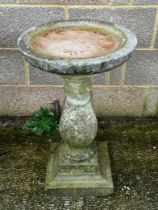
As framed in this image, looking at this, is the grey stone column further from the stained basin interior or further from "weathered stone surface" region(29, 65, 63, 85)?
"weathered stone surface" region(29, 65, 63, 85)

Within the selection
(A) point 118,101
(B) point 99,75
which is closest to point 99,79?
(B) point 99,75

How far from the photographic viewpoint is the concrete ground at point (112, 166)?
109 inches

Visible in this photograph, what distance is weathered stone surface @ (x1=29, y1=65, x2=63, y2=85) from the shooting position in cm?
341

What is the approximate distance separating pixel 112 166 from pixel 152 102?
A: 787mm

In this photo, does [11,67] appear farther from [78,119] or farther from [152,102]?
[152,102]

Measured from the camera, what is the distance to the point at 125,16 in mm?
3178

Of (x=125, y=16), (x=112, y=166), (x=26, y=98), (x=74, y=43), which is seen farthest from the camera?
(x=26, y=98)

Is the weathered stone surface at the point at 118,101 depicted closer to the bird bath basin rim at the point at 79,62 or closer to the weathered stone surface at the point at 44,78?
the weathered stone surface at the point at 44,78

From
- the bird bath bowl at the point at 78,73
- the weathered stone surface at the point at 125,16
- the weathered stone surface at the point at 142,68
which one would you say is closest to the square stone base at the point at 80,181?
the bird bath bowl at the point at 78,73

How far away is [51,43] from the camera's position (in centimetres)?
260

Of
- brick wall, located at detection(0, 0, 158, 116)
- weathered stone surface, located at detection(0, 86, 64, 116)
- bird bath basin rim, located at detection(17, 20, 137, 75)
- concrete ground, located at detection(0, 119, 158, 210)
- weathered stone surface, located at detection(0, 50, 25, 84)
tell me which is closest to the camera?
bird bath basin rim, located at detection(17, 20, 137, 75)

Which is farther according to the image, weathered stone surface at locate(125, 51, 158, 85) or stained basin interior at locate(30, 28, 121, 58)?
weathered stone surface at locate(125, 51, 158, 85)

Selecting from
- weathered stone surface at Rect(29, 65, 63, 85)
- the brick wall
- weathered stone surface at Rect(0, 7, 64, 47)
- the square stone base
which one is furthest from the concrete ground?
weathered stone surface at Rect(0, 7, 64, 47)

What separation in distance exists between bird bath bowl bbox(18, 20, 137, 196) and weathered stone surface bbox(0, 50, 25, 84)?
66 centimetres
